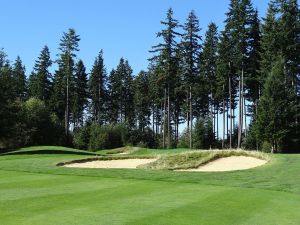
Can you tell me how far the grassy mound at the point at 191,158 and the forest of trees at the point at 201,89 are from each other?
57.6ft

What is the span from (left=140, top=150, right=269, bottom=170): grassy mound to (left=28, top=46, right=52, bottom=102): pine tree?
65.5m

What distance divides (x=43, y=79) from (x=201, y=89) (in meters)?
32.2

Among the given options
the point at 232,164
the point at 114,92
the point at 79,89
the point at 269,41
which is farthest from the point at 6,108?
the point at 114,92

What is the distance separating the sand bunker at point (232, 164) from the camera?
2368cm

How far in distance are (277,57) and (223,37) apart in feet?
44.8

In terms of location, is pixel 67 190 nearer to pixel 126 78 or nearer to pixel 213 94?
pixel 213 94

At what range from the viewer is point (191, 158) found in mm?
26141

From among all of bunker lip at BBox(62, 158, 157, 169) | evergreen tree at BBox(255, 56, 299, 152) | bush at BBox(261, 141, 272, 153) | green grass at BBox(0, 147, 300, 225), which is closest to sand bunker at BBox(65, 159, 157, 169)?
bunker lip at BBox(62, 158, 157, 169)

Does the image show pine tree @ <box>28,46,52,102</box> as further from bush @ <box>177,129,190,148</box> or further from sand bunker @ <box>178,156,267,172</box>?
sand bunker @ <box>178,156,267,172</box>

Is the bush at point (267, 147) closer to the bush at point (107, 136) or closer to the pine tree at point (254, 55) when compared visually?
the pine tree at point (254, 55)

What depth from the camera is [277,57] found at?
5259cm

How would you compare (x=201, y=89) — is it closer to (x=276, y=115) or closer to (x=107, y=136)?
(x=107, y=136)

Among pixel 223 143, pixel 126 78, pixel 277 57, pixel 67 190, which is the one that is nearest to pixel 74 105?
pixel 126 78

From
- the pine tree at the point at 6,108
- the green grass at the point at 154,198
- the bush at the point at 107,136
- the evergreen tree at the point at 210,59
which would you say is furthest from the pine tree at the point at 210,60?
the green grass at the point at 154,198
